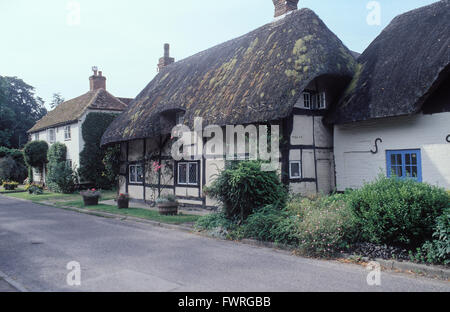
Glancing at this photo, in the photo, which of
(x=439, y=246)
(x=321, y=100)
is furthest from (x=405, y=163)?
(x=439, y=246)

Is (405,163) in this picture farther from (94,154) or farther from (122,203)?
(94,154)

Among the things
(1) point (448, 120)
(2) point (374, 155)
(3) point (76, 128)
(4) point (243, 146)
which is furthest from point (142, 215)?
(3) point (76, 128)

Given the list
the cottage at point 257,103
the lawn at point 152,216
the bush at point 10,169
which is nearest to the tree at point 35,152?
the bush at point 10,169

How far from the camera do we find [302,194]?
1182 centimetres

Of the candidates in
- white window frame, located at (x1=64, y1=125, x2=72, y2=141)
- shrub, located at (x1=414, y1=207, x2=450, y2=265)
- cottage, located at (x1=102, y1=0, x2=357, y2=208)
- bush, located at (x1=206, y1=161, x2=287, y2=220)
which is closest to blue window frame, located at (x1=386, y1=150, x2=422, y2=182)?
cottage, located at (x1=102, y1=0, x2=357, y2=208)

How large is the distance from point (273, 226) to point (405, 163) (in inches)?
205

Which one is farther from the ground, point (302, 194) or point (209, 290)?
point (302, 194)

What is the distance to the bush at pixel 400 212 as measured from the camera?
6418 millimetres

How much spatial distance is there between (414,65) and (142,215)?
1022 cm

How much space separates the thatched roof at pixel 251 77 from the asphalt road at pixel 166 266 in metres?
4.80

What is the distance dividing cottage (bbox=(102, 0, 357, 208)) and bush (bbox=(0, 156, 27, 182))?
20122mm

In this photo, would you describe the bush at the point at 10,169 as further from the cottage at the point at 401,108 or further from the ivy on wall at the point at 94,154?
the cottage at the point at 401,108

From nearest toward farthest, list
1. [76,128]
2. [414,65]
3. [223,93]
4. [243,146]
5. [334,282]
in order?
[334,282], [414,65], [243,146], [223,93], [76,128]
